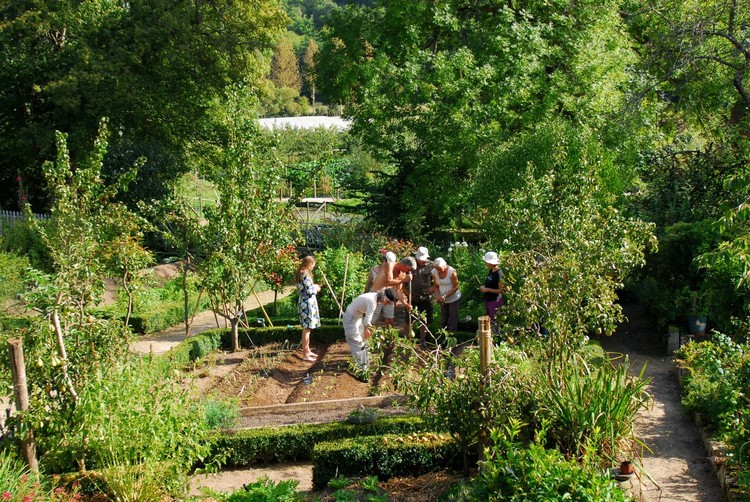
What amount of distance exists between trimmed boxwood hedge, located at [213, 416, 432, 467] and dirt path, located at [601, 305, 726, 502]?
2401mm

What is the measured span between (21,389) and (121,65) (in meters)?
14.7

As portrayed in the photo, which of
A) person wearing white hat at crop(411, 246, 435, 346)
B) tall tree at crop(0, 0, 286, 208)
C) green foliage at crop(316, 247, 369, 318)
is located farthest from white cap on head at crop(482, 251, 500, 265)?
tall tree at crop(0, 0, 286, 208)

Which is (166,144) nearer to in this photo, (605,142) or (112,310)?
(112,310)

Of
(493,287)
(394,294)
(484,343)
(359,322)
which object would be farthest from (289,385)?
(484,343)

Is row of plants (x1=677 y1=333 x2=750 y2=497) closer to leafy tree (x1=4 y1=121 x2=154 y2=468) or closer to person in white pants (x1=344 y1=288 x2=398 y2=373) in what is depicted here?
person in white pants (x1=344 y1=288 x2=398 y2=373)

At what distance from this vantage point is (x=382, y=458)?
731cm

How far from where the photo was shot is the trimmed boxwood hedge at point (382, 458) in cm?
727

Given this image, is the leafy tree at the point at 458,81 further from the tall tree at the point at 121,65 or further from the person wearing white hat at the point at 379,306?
the person wearing white hat at the point at 379,306

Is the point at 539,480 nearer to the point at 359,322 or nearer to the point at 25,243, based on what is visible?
the point at 359,322

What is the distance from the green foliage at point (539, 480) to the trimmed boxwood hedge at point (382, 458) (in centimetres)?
146

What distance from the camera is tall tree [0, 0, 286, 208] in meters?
19.6

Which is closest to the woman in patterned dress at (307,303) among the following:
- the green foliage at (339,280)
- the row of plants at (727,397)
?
the green foliage at (339,280)

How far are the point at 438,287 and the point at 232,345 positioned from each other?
10.4 ft

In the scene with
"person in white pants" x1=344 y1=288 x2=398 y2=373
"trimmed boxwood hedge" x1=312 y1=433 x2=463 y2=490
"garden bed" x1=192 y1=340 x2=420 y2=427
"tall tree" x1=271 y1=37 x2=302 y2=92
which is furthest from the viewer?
"tall tree" x1=271 y1=37 x2=302 y2=92
